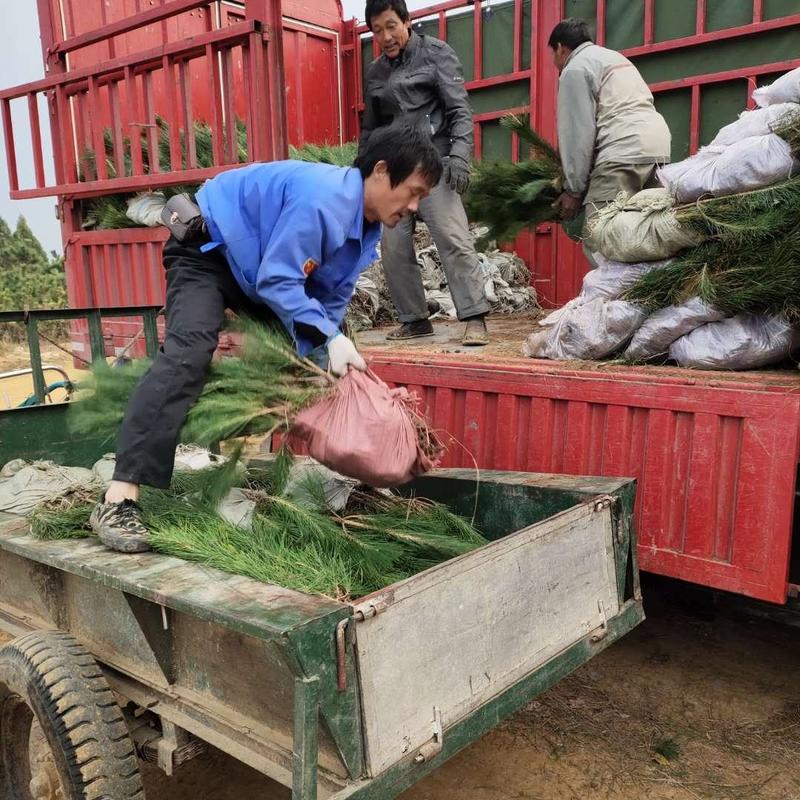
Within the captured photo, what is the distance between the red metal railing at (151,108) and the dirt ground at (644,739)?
126 inches

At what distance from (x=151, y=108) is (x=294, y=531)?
3713 mm

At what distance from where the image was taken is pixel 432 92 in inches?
170

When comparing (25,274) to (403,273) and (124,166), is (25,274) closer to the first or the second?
(124,166)

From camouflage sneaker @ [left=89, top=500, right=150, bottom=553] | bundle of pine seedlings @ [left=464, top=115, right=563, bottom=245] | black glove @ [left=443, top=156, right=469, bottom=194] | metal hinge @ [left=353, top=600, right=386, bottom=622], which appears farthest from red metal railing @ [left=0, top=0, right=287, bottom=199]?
metal hinge @ [left=353, top=600, right=386, bottom=622]

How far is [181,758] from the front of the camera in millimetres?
1972

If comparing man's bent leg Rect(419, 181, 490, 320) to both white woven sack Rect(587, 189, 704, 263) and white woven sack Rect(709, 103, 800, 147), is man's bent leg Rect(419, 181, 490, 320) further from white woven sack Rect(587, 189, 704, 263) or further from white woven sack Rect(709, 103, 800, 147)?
white woven sack Rect(709, 103, 800, 147)

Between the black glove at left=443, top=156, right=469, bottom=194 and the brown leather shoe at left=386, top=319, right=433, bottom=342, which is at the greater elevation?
the black glove at left=443, top=156, right=469, bottom=194

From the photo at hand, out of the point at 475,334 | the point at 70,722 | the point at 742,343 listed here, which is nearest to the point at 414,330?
the point at 475,334

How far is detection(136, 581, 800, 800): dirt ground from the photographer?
2.62 m

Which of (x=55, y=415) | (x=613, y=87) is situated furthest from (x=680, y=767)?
(x=613, y=87)

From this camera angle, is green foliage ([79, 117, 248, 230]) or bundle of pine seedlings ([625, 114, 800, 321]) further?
green foliage ([79, 117, 248, 230])

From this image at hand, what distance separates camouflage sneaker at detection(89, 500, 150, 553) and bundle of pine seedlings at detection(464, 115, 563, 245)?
9.92 feet

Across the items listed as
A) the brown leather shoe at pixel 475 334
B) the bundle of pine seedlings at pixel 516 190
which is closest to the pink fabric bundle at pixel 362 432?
the brown leather shoe at pixel 475 334

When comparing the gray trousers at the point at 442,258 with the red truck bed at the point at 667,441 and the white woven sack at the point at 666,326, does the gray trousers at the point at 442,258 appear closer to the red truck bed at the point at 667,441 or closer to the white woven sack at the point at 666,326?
the red truck bed at the point at 667,441
